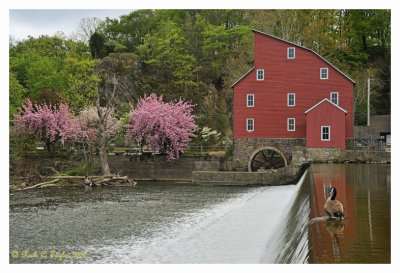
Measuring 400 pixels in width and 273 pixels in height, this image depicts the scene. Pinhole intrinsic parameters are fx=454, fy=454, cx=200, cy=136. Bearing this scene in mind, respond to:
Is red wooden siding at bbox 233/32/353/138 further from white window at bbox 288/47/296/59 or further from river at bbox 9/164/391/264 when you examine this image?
river at bbox 9/164/391/264

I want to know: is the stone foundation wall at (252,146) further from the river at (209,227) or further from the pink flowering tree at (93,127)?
the pink flowering tree at (93,127)

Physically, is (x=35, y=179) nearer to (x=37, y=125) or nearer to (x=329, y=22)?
(x=37, y=125)

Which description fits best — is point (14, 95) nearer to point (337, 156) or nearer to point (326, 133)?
point (326, 133)

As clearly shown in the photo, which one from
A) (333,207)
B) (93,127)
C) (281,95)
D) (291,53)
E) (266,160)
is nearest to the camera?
(333,207)

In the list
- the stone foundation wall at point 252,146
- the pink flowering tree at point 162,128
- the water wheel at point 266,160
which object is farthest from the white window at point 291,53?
the pink flowering tree at point 162,128

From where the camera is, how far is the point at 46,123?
111 ft

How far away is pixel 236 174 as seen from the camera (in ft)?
90.9

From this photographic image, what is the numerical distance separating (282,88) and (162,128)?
903cm

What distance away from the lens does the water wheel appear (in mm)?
32094

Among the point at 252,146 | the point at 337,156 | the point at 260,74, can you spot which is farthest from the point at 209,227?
the point at 260,74

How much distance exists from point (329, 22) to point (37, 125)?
23109mm

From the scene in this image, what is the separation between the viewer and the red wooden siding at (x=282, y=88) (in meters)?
31.1

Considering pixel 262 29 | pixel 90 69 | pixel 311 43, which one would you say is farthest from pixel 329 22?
pixel 90 69
